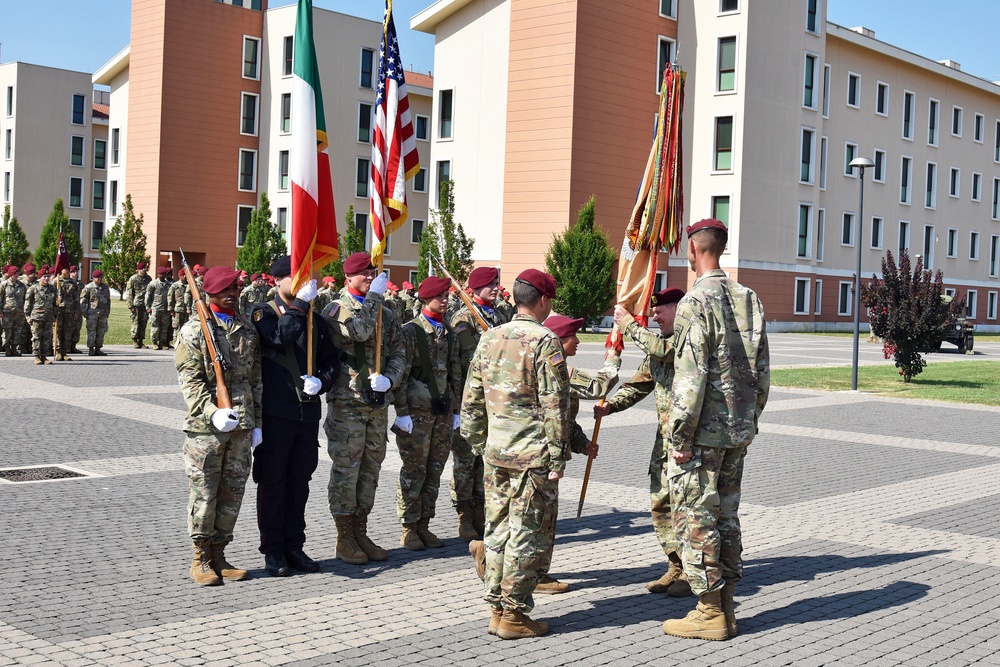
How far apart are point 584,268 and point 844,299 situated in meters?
21.5

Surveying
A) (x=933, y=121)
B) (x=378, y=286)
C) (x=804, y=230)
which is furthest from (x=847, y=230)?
(x=378, y=286)

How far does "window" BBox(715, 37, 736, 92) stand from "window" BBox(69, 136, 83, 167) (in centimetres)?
5067

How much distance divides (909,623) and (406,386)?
3.78 metres

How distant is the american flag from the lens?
918cm

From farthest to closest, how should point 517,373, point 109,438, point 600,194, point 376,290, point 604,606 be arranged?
point 600,194 → point 109,438 → point 376,290 → point 604,606 → point 517,373

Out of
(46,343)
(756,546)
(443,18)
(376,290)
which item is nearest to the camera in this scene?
(376,290)

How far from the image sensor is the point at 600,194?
152 feet

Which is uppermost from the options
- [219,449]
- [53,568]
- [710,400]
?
[710,400]

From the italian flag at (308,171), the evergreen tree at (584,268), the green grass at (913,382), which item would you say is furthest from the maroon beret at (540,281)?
the evergreen tree at (584,268)

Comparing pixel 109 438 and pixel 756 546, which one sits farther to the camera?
pixel 109 438

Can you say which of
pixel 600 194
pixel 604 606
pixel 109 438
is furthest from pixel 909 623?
pixel 600 194

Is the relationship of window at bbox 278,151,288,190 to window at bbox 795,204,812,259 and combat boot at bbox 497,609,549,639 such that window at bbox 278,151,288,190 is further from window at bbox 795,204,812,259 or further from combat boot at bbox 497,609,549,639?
combat boot at bbox 497,609,549,639

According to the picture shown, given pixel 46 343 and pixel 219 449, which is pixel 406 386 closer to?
pixel 219 449

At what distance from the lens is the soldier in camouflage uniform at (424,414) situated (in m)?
8.15
